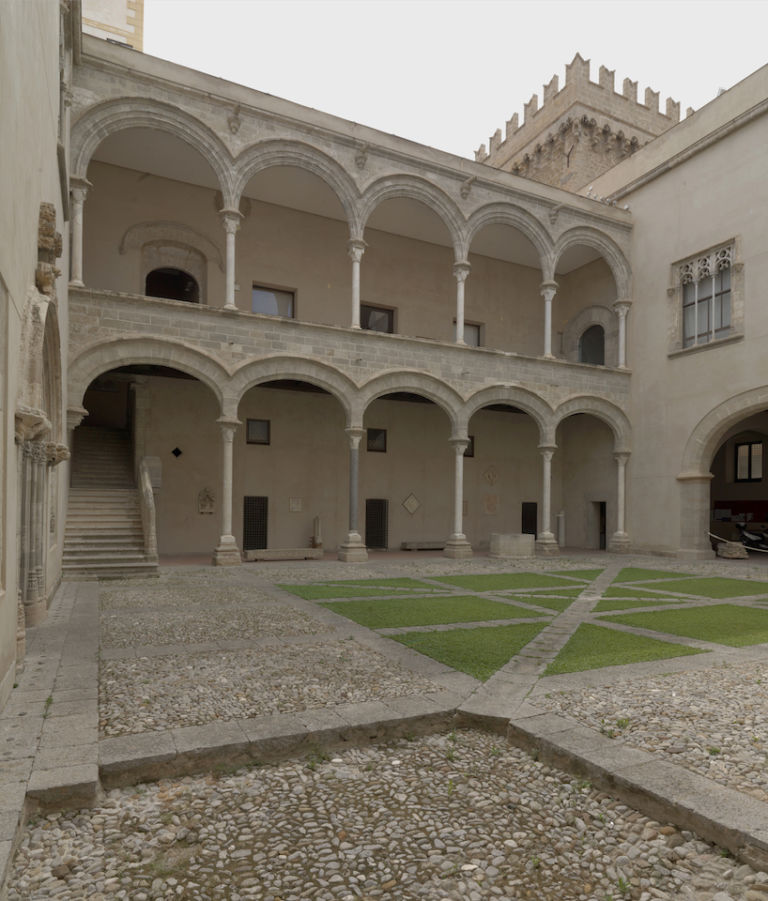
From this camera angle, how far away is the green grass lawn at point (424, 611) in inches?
321

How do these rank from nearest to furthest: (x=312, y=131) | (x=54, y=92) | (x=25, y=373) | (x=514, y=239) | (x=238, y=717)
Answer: (x=238, y=717) < (x=25, y=373) < (x=54, y=92) < (x=312, y=131) < (x=514, y=239)

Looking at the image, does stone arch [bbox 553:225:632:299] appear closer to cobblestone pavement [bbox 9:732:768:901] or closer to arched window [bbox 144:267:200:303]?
arched window [bbox 144:267:200:303]

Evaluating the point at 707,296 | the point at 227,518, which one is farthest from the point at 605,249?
the point at 227,518

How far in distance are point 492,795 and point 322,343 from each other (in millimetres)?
12997

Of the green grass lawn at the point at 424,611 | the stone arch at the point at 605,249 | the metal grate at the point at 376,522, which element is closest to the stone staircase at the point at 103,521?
the green grass lawn at the point at 424,611

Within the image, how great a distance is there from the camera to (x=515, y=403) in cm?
1842

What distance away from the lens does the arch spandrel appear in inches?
699

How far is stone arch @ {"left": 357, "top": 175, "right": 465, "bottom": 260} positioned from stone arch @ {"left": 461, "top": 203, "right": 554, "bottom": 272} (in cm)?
34

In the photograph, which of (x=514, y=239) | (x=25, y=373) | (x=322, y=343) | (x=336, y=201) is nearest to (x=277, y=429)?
(x=322, y=343)

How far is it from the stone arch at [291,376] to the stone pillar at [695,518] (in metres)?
9.85

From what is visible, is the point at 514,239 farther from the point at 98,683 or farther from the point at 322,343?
the point at 98,683

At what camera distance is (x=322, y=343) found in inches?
615

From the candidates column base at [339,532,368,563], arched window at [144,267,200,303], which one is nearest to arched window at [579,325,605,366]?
column base at [339,532,368,563]

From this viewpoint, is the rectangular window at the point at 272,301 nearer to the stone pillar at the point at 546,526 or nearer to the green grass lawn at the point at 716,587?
the stone pillar at the point at 546,526
